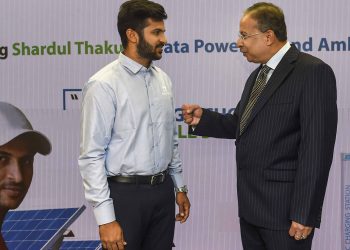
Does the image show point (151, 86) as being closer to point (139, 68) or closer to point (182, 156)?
point (139, 68)

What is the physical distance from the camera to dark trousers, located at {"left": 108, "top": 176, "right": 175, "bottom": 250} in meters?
2.24

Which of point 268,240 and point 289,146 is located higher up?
point 289,146

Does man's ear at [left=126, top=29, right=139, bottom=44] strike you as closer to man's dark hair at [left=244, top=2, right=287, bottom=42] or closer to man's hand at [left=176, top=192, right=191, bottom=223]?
man's dark hair at [left=244, top=2, right=287, bottom=42]

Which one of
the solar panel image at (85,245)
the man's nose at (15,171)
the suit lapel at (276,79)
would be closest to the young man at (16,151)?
the man's nose at (15,171)

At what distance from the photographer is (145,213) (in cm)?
227

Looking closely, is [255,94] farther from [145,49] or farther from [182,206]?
[182,206]

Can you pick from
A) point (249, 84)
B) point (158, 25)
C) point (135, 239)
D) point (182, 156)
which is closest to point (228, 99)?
point (182, 156)

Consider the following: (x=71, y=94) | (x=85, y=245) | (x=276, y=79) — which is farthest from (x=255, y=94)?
(x=85, y=245)

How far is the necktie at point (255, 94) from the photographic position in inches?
88.4

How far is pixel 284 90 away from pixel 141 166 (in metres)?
0.67

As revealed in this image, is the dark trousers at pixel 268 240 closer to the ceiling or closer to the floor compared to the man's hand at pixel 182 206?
closer to the floor

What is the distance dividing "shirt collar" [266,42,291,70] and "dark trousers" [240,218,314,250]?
2.26 feet

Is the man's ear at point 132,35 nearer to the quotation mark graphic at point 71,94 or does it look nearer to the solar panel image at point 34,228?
the quotation mark graphic at point 71,94

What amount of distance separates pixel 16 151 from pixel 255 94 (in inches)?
70.2
